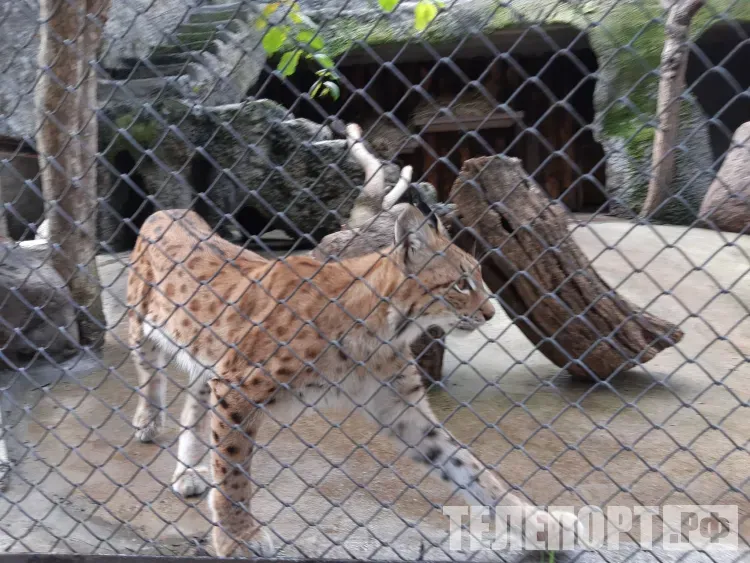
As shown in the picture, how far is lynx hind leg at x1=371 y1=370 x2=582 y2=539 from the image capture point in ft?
9.53

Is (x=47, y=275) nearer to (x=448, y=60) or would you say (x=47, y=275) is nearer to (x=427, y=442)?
(x=427, y=442)

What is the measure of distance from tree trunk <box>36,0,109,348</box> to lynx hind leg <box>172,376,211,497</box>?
2.81 ft

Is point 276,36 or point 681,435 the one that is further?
point 681,435

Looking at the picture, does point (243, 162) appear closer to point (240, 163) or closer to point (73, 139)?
point (240, 163)

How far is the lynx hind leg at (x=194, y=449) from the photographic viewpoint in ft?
11.4

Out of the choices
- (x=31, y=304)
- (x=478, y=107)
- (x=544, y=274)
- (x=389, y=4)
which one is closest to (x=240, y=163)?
(x=31, y=304)

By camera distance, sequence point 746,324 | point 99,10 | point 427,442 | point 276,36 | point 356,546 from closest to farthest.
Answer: point 276,36
point 356,546
point 427,442
point 99,10
point 746,324

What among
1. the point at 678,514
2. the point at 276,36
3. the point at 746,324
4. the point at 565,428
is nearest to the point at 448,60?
the point at 276,36

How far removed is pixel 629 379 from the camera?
4.77 meters

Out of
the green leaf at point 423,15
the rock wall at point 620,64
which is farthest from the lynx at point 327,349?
the rock wall at point 620,64

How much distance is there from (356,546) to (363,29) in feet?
28.2

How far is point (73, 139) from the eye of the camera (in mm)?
4133

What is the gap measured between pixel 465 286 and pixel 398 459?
2.62 feet

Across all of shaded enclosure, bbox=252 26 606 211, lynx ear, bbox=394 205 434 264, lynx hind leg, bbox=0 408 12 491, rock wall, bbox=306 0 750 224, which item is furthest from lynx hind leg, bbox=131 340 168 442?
shaded enclosure, bbox=252 26 606 211
